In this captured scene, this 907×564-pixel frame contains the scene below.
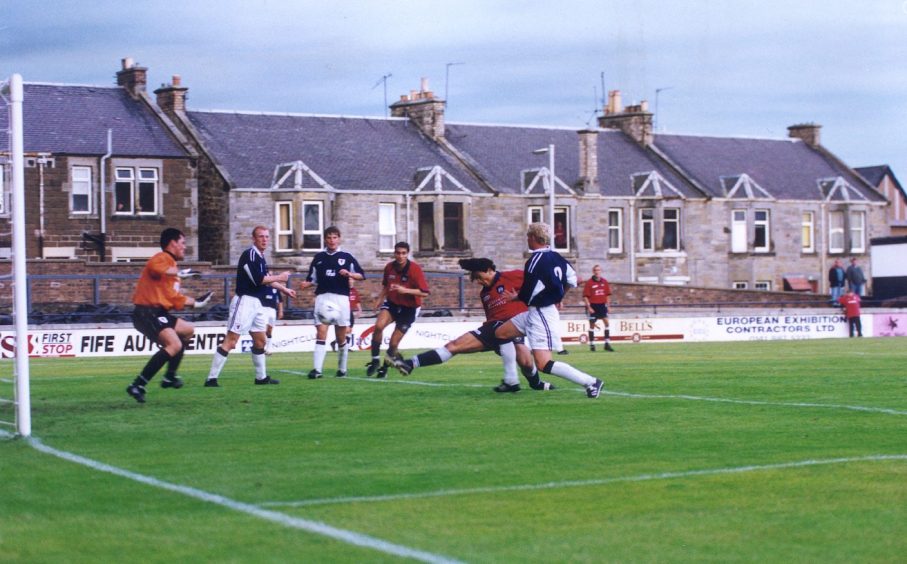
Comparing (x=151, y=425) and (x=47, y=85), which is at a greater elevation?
(x=47, y=85)

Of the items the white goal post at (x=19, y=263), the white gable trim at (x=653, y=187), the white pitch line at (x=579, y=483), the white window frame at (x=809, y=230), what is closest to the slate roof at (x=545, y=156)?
the white gable trim at (x=653, y=187)

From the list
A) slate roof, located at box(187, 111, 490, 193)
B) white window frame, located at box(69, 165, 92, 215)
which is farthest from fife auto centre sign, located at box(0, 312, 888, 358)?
white window frame, located at box(69, 165, 92, 215)

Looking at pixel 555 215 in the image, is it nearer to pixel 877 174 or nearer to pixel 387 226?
pixel 387 226

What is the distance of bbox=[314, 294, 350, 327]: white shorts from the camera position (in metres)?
21.6

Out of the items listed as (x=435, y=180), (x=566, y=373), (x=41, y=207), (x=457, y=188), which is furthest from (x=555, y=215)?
(x=566, y=373)

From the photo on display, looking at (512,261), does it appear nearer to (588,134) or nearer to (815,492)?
(588,134)

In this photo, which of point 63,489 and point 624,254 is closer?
point 63,489

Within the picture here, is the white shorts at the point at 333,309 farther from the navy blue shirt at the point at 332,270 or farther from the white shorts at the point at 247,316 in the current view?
the white shorts at the point at 247,316

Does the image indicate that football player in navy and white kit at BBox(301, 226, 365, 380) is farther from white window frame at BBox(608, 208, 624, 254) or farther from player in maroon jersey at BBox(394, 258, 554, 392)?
white window frame at BBox(608, 208, 624, 254)

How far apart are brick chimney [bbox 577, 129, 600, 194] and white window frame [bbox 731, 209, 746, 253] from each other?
26.5 feet

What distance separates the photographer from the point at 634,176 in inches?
2726

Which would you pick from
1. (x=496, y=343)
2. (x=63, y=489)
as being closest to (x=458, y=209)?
(x=496, y=343)

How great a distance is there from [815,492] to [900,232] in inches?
4014

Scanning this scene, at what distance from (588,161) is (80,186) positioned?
23.4 metres
